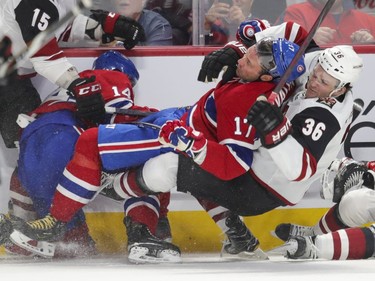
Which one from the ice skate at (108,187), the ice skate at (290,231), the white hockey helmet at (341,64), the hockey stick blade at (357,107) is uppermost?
the white hockey helmet at (341,64)

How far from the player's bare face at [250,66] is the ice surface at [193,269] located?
2.20ft

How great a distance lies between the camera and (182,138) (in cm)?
A: 346

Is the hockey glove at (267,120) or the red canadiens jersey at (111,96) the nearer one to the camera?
the hockey glove at (267,120)

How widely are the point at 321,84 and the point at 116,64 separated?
36.3 inches

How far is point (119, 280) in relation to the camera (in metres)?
3.10

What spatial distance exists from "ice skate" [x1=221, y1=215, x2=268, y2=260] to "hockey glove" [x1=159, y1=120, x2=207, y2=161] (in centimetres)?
60

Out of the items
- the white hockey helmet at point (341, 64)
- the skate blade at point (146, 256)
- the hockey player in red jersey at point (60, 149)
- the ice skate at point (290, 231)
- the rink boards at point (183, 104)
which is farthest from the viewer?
the rink boards at point (183, 104)

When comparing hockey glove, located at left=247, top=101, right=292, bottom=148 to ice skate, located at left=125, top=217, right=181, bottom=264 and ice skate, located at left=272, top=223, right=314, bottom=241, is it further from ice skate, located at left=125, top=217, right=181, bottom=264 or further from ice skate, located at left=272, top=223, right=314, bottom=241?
ice skate, located at left=272, top=223, right=314, bottom=241

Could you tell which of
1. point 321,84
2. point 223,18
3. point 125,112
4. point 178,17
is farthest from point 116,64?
point 321,84

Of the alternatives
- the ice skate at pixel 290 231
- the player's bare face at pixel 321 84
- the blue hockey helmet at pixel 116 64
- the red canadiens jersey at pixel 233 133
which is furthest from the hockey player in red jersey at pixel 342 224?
the blue hockey helmet at pixel 116 64

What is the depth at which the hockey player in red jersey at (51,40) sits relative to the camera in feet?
12.8

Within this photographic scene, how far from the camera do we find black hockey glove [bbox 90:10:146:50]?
4180 millimetres

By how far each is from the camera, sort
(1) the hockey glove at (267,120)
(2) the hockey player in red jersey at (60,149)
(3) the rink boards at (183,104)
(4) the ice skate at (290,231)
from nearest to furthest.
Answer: (1) the hockey glove at (267,120)
(2) the hockey player in red jersey at (60,149)
(4) the ice skate at (290,231)
(3) the rink boards at (183,104)

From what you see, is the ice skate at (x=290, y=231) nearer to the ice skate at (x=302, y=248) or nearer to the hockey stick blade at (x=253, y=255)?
the hockey stick blade at (x=253, y=255)
